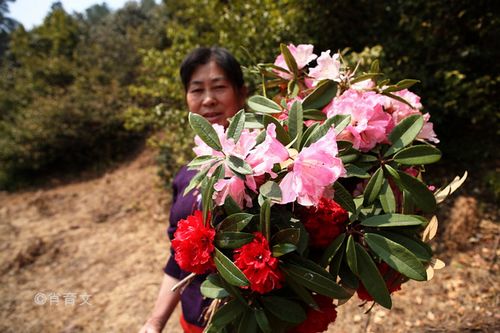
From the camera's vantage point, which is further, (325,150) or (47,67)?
(47,67)

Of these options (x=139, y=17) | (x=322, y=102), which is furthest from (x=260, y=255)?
(x=139, y=17)

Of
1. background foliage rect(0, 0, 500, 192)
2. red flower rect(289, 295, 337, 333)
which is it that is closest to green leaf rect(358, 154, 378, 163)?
red flower rect(289, 295, 337, 333)

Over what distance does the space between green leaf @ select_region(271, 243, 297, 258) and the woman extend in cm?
67

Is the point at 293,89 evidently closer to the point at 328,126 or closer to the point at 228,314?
the point at 328,126

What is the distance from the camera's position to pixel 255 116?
0.77 m

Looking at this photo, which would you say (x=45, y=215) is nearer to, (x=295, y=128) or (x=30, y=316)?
(x=30, y=316)

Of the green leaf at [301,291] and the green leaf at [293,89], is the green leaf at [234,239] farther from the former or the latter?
the green leaf at [293,89]

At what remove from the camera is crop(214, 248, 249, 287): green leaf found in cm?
60

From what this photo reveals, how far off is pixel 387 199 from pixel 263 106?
1.17 ft

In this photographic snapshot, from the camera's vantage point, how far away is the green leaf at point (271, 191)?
0.59 meters

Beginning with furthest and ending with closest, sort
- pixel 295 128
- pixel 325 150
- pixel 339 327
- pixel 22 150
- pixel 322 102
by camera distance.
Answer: pixel 22 150 → pixel 339 327 → pixel 322 102 → pixel 295 128 → pixel 325 150

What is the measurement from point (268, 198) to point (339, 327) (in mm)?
2204

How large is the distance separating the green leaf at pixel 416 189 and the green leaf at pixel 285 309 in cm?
33

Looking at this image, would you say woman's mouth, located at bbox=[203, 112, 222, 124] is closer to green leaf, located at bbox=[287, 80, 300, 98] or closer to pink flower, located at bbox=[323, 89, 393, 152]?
green leaf, located at bbox=[287, 80, 300, 98]
